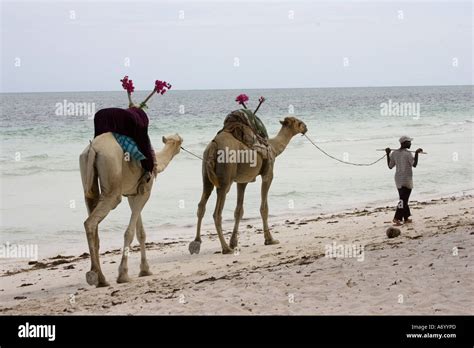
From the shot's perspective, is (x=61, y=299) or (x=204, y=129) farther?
(x=204, y=129)

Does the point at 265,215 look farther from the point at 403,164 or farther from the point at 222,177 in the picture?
the point at 403,164

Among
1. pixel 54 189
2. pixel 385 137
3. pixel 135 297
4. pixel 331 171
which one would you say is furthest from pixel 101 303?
pixel 385 137

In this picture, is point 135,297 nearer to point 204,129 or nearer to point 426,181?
point 426,181

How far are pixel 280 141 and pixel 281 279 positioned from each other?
5.17m

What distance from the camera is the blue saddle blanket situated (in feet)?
32.7

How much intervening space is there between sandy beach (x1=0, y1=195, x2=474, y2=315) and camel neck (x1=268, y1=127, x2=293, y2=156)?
1.54 metres

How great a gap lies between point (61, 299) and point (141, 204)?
1.76m

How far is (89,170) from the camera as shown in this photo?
382 inches

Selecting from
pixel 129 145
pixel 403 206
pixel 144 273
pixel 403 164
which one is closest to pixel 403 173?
pixel 403 164

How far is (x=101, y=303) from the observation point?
8805mm

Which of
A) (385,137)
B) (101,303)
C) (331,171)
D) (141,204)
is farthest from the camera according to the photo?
(385,137)

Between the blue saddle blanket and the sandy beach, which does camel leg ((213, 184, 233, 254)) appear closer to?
the sandy beach

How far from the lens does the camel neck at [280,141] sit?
13.8 meters
